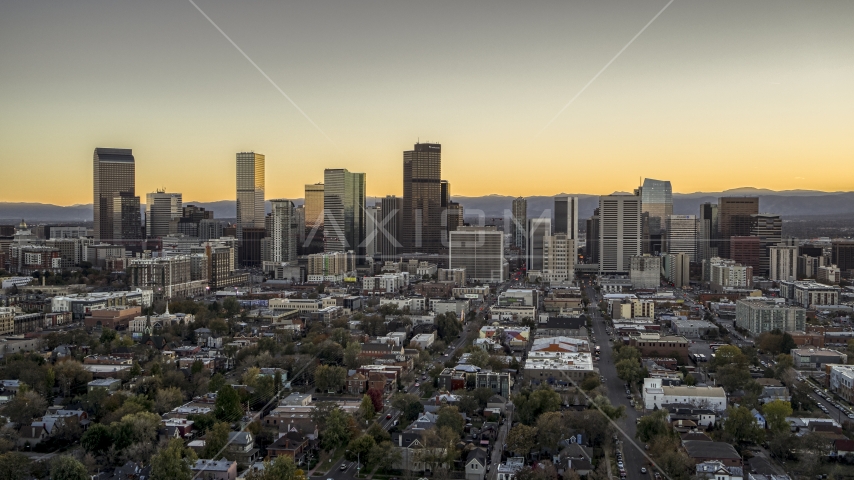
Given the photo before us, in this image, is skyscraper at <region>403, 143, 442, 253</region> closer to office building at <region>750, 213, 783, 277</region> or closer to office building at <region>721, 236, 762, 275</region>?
office building at <region>721, 236, 762, 275</region>

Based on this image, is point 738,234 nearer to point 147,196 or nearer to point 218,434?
point 218,434

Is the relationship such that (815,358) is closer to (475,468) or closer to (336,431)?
(475,468)

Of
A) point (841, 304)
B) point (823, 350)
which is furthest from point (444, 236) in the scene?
point (823, 350)

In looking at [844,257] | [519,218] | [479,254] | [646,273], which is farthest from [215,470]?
[519,218]

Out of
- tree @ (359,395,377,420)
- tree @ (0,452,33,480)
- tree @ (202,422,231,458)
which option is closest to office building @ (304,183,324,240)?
tree @ (359,395,377,420)

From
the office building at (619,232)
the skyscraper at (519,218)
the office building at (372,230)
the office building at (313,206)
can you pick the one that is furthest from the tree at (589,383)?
the office building at (313,206)

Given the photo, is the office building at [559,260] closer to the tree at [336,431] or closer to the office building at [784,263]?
the office building at [784,263]
